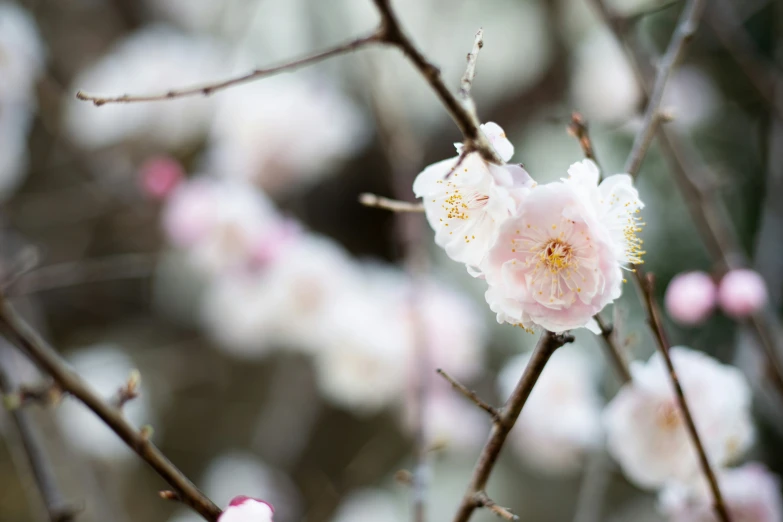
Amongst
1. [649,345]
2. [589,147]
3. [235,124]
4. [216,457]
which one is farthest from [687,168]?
[216,457]

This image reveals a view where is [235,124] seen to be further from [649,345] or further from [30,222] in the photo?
[649,345]

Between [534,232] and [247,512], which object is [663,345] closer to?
Result: [534,232]

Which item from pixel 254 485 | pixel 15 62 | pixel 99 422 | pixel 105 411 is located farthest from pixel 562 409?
pixel 15 62

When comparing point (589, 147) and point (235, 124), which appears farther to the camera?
point (235, 124)

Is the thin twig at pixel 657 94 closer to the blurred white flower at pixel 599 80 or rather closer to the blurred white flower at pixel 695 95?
the blurred white flower at pixel 599 80

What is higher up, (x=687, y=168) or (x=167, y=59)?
(x=167, y=59)

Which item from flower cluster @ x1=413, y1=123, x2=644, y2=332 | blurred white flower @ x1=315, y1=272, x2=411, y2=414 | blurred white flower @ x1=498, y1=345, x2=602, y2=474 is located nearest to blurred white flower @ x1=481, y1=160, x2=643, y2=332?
flower cluster @ x1=413, y1=123, x2=644, y2=332

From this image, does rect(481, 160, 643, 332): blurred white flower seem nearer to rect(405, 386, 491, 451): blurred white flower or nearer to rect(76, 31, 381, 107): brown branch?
rect(76, 31, 381, 107): brown branch
